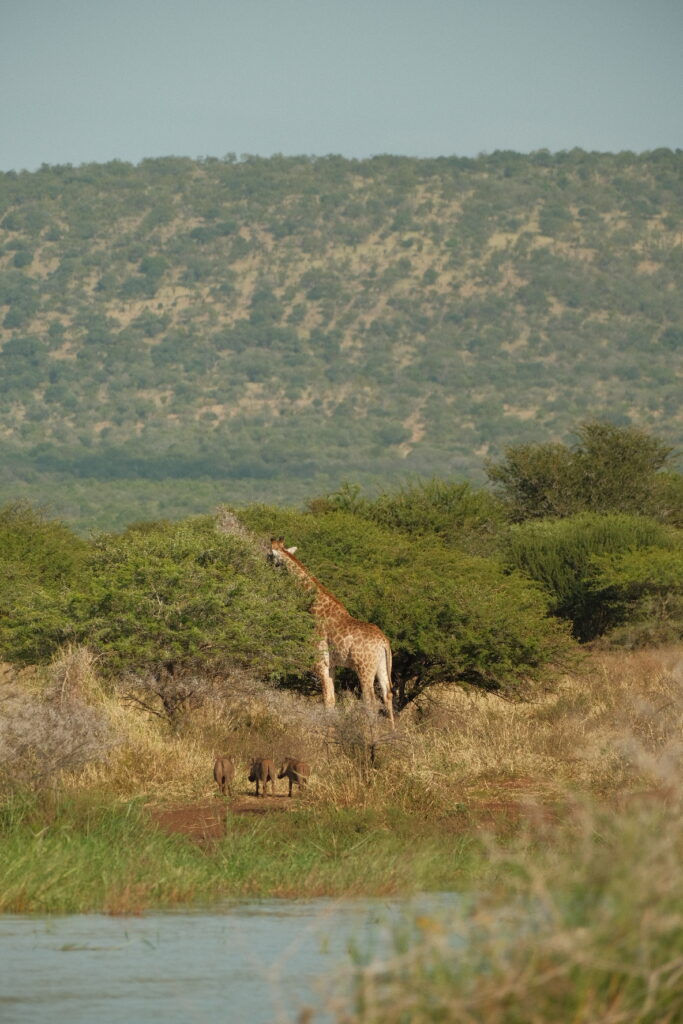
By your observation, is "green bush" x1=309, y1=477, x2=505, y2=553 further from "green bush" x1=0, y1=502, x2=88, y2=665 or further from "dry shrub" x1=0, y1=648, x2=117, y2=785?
"dry shrub" x1=0, y1=648, x2=117, y2=785

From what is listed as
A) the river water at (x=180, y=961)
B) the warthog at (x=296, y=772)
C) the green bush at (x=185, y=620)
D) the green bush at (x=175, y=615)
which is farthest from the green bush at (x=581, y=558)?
the river water at (x=180, y=961)

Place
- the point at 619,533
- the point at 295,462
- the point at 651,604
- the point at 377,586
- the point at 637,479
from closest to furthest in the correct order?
the point at 377,586, the point at 651,604, the point at 619,533, the point at 637,479, the point at 295,462

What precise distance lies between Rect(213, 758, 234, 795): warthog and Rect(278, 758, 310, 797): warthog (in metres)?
0.48

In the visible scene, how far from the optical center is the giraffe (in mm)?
19312

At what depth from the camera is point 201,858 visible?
12.8 metres

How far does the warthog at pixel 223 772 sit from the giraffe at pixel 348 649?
2.78 metres

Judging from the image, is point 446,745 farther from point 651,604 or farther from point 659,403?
point 659,403

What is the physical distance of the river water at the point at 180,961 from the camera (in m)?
8.26

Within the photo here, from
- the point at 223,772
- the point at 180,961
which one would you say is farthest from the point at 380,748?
the point at 180,961

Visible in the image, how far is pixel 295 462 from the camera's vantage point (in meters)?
166

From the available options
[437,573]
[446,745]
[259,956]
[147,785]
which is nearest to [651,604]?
[437,573]

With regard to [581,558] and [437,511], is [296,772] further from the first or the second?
[581,558]

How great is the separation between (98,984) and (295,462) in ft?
518

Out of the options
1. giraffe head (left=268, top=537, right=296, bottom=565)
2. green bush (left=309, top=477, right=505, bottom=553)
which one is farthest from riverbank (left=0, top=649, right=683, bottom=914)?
green bush (left=309, top=477, right=505, bottom=553)
